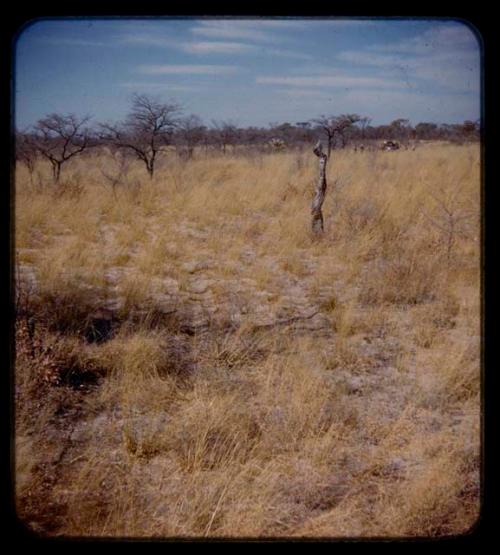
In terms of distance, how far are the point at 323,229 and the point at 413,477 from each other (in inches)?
227

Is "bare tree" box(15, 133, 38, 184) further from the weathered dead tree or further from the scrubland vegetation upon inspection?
the weathered dead tree

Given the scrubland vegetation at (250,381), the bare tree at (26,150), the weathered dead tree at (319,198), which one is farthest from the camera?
the bare tree at (26,150)

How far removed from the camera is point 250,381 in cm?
416

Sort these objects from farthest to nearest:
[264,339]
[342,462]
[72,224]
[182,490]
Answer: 1. [72,224]
2. [264,339]
3. [342,462]
4. [182,490]

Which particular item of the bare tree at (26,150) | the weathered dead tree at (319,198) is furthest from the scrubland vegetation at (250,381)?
the bare tree at (26,150)

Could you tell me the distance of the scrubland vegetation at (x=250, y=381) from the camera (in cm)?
286

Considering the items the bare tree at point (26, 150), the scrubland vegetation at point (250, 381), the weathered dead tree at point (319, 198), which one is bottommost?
the scrubland vegetation at point (250, 381)

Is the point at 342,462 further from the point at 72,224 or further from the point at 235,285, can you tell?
the point at 72,224

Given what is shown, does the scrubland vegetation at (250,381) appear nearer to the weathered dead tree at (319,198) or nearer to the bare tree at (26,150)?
the weathered dead tree at (319,198)

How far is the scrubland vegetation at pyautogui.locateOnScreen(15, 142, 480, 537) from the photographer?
9.39 ft

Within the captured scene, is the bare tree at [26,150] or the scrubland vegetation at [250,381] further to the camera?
the bare tree at [26,150]

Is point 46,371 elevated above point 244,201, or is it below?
below

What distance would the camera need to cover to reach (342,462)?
326 cm

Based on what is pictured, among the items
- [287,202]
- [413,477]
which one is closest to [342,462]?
[413,477]
